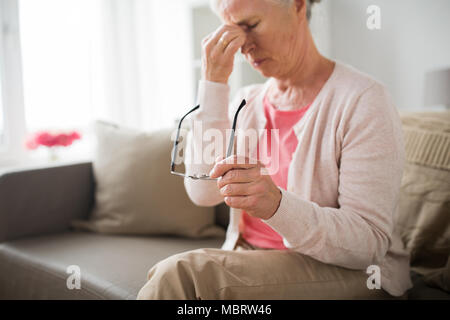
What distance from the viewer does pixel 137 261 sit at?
46.3 inches

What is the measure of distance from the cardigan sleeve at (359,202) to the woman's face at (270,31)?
21cm

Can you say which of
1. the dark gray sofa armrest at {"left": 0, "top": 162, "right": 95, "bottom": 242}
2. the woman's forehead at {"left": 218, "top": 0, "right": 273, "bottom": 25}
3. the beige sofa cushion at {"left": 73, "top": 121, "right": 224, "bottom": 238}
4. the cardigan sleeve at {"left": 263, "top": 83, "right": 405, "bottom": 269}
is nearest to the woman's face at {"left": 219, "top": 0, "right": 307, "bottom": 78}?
the woman's forehead at {"left": 218, "top": 0, "right": 273, "bottom": 25}

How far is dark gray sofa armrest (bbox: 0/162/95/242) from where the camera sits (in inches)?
55.5

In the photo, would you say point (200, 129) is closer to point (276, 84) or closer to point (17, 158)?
point (276, 84)

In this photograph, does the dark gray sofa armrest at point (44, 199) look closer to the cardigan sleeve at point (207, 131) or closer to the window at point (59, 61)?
the cardigan sleeve at point (207, 131)

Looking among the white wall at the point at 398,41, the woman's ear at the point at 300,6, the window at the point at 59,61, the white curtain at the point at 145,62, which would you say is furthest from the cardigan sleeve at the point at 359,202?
the window at the point at 59,61

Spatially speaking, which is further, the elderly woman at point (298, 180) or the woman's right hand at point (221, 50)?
the woman's right hand at point (221, 50)

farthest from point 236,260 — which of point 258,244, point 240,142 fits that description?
point 240,142

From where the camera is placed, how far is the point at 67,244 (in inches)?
54.1

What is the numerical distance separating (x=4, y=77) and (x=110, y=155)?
1339 millimetres

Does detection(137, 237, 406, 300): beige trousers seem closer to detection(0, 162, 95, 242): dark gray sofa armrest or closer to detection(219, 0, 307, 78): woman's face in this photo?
detection(219, 0, 307, 78): woman's face

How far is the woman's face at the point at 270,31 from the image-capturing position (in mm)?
862

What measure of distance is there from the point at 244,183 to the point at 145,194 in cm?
81

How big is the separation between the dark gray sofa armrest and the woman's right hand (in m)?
0.92
